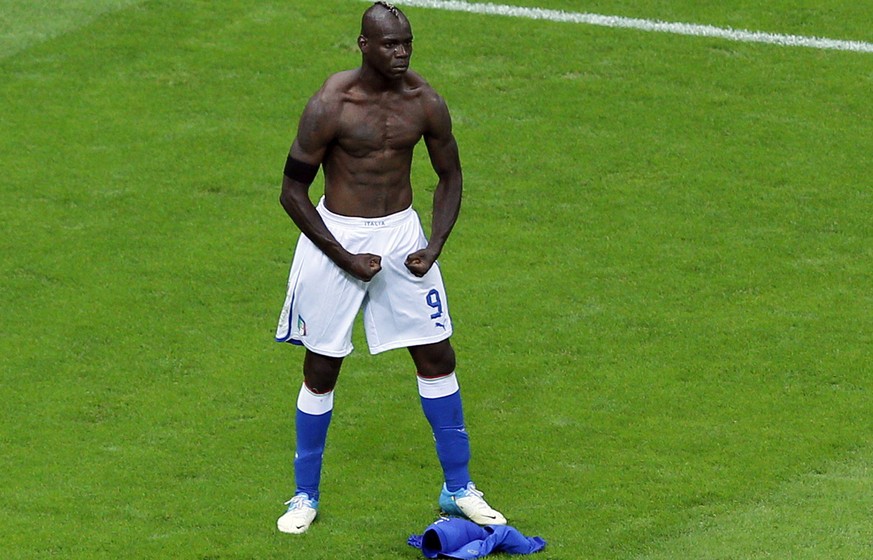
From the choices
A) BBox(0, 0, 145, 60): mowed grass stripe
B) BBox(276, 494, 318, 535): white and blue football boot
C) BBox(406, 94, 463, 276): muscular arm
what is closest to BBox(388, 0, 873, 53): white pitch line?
BBox(0, 0, 145, 60): mowed grass stripe

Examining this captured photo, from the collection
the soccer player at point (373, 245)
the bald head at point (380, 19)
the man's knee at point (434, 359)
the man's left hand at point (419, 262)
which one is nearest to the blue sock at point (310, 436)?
the soccer player at point (373, 245)

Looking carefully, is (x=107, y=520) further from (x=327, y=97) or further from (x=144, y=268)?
(x=144, y=268)

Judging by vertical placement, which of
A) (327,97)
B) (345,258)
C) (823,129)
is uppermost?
(327,97)

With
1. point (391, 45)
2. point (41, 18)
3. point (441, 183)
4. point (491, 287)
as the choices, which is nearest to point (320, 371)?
point (441, 183)

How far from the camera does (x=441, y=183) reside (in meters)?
7.87

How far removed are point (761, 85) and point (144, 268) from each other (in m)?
5.51

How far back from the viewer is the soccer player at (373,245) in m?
7.47

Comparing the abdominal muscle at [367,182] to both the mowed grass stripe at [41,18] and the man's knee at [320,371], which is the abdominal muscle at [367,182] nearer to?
the man's knee at [320,371]

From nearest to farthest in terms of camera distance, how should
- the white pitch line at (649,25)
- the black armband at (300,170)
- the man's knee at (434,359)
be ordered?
1. the black armband at (300,170)
2. the man's knee at (434,359)
3. the white pitch line at (649,25)

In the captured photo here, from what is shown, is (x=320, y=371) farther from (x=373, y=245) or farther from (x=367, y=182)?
(x=367, y=182)

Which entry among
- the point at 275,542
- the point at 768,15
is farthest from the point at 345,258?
the point at 768,15

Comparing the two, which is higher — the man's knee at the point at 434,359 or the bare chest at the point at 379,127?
the bare chest at the point at 379,127

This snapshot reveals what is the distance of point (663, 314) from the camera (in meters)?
10.2

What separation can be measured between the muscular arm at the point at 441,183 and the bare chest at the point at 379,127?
91 millimetres
